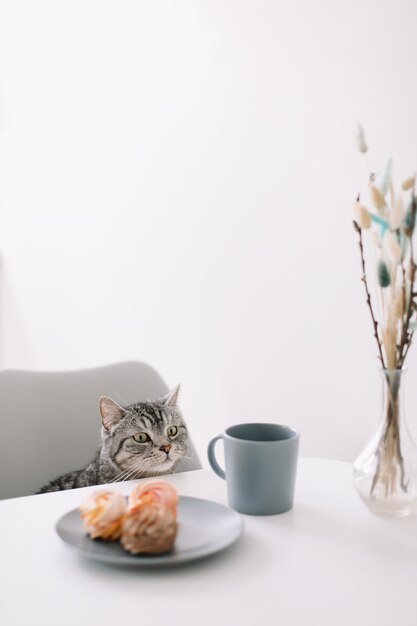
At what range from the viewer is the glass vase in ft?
2.77

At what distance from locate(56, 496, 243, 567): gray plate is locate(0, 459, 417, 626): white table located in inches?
0.6

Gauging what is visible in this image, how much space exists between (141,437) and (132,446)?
0.02m

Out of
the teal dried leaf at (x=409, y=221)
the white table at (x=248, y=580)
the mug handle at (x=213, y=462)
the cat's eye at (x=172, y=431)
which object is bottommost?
the white table at (x=248, y=580)

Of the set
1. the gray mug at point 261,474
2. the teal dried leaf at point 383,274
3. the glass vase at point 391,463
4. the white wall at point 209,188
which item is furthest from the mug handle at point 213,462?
the white wall at point 209,188

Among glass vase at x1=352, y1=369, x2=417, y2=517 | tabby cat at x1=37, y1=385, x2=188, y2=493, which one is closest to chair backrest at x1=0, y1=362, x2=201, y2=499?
tabby cat at x1=37, y1=385, x2=188, y2=493

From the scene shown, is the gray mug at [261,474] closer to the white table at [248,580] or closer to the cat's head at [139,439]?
the white table at [248,580]

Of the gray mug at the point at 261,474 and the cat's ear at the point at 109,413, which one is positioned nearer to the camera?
the gray mug at the point at 261,474

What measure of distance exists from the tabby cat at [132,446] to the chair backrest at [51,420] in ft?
0.37

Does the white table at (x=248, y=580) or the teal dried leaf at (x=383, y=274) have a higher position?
the teal dried leaf at (x=383, y=274)

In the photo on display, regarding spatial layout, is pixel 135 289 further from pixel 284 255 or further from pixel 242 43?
pixel 242 43

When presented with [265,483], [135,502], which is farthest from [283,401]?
[135,502]

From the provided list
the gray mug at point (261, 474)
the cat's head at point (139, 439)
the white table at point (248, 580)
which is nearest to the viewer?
the white table at point (248, 580)

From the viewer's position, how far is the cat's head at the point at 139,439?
1.12m

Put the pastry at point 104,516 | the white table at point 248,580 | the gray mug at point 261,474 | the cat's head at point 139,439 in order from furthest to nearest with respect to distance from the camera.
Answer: the cat's head at point 139,439 → the gray mug at point 261,474 → the pastry at point 104,516 → the white table at point 248,580
